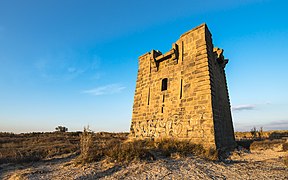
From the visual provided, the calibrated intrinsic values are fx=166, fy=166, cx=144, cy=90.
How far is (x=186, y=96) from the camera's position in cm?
926

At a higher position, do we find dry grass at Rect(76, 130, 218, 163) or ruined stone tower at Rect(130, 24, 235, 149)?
ruined stone tower at Rect(130, 24, 235, 149)

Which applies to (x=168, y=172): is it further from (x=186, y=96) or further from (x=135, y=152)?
(x=186, y=96)

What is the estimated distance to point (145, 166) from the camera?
17.4 ft

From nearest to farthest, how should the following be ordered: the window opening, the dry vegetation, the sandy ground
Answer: the sandy ground
the dry vegetation
the window opening

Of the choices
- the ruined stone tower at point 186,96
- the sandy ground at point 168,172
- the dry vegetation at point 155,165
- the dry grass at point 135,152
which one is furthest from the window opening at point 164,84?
the sandy ground at point 168,172

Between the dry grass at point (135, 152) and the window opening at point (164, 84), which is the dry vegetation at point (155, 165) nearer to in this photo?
the dry grass at point (135, 152)

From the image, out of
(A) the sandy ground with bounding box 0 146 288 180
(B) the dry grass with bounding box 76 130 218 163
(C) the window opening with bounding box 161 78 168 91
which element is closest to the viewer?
(A) the sandy ground with bounding box 0 146 288 180

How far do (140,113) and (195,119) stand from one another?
4.12 meters

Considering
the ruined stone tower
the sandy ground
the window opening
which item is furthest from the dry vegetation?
the window opening

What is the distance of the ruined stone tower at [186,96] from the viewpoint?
8289 mm

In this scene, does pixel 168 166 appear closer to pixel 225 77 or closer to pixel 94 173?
pixel 94 173

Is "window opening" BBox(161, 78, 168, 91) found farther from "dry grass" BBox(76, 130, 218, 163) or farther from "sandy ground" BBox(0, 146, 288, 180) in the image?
"sandy ground" BBox(0, 146, 288, 180)

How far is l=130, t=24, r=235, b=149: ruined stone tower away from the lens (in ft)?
27.2

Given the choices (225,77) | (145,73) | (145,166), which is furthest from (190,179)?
(225,77)
